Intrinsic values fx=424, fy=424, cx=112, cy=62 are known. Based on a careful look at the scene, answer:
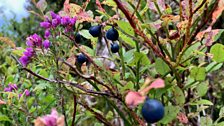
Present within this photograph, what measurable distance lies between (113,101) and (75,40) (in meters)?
0.17

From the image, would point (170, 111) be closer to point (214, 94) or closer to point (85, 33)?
point (85, 33)

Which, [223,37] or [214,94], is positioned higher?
[223,37]

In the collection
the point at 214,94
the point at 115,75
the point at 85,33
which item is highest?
the point at 85,33

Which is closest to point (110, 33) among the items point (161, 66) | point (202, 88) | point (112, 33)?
point (112, 33)

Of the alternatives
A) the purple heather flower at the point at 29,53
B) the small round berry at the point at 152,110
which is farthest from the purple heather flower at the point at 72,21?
the small round berry at the point at 152,110

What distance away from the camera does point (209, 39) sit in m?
0.83

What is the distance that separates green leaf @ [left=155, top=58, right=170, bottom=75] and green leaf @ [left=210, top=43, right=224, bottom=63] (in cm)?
10

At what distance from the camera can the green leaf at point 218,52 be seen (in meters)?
0.80

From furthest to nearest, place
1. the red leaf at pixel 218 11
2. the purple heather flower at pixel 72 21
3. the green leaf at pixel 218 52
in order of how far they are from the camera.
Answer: the purple heather flower at pixel 72 21
the green leaf at pixel 218 52
the red leaf at pixel 218 11

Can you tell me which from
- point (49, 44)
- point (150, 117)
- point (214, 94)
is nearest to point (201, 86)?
point (49, 44)

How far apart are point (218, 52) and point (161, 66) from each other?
118mm

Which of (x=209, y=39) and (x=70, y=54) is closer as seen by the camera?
(x=209, y=39)

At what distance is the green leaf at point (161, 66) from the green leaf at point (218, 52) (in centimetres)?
10

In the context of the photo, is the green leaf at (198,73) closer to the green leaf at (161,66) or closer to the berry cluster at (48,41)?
the green leaf at (161,66)
